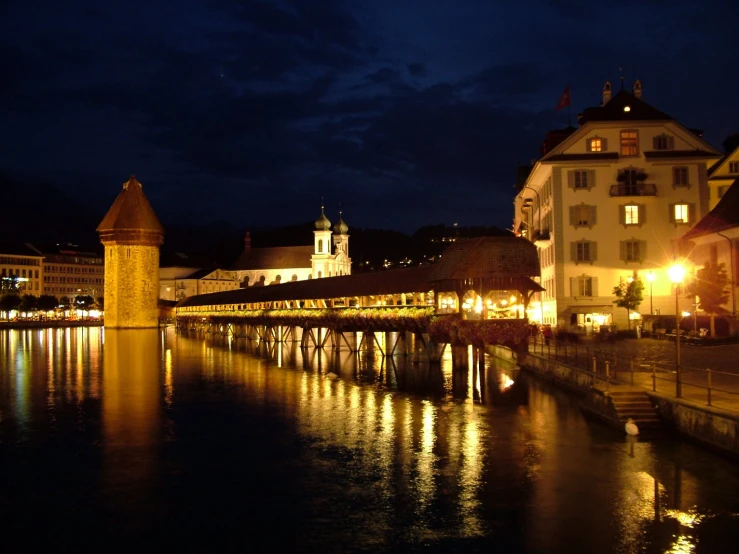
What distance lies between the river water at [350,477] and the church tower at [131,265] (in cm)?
7246

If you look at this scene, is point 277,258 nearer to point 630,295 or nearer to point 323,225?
point 323,225

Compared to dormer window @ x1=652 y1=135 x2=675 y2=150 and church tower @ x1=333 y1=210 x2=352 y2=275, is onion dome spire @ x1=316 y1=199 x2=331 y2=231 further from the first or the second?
dormer window @ x1=652 y1=135 x2=675 y2=150

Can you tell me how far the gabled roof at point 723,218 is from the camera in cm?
3391

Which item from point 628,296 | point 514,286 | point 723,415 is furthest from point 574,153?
point 723,415

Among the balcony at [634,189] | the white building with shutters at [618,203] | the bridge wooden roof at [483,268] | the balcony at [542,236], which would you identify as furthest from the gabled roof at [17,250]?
the balcony at [634,189]

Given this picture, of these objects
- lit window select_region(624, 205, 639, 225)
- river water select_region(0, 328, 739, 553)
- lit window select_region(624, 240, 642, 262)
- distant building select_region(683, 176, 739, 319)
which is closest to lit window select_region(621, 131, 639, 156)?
lit window select_region(624, 205, 639, 225)

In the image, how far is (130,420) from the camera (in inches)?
948

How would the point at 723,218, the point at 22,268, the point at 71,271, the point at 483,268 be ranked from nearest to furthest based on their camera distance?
the point at 483,268 → the point at 723,218 → the point at 22,268 → the point at 71,271

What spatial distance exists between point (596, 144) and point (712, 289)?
1284 cm

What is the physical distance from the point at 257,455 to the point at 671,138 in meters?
32.2

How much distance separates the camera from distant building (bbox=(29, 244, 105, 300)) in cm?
15212

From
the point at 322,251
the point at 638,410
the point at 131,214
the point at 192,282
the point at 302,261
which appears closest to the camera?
the point at 638,410

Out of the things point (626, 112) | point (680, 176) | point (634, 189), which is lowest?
point (634, 189)

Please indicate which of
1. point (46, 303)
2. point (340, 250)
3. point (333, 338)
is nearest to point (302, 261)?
point (340, 250)
